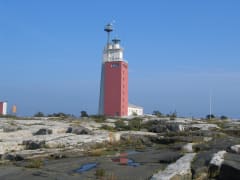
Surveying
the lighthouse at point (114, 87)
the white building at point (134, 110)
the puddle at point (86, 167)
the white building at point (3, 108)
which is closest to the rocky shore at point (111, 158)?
the puddle at point (86, 167)

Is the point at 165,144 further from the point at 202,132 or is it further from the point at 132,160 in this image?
the point at 132,160

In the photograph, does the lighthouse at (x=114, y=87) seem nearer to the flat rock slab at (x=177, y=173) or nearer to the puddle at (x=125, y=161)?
the puddle at (x=125, y=161)

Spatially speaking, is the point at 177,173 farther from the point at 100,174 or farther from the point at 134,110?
the point at 134,110

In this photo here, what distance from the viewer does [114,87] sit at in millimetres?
A: 70062

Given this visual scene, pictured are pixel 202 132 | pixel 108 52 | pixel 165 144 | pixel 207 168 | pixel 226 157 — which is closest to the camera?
pixel 207 168

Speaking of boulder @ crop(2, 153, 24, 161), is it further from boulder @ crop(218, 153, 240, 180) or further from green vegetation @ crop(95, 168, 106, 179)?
boulder @ crop(218, 153, 240, 180)

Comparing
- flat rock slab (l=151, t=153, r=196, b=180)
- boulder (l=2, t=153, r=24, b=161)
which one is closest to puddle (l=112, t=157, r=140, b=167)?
flat rock slab (l=151, t=153, r=196, b=180)

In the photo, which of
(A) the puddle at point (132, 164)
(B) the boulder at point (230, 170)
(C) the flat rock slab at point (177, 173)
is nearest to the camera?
(C) the flat rock slab at point (177, 173)

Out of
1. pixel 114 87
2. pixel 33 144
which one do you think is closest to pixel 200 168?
pixel 33 144

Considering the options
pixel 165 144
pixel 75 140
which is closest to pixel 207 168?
pixel 75 140

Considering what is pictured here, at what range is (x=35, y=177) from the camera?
43.4ft

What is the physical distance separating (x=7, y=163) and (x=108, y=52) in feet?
193

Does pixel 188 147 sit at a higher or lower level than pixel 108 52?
lower

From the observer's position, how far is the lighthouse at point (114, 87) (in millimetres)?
69625
